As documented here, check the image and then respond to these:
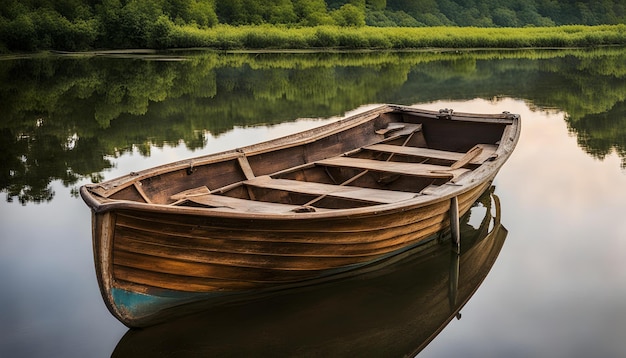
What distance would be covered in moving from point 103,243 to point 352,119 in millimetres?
4857

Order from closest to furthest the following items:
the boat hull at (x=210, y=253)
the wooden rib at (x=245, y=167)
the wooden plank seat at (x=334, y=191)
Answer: the boat hull at (x=210, y=253) → the wooden plank seat at (x=334, y=191) → the wooden rib at (x=245, y=167)

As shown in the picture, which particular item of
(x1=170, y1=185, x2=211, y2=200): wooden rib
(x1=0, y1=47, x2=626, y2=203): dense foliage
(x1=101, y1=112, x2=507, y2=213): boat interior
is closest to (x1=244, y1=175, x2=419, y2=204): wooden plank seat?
(x1=101, y1=112, x2=507, y2=213): boat interior

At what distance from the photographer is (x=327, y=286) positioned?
21.0ft

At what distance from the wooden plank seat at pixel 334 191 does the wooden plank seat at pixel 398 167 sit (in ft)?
1.87

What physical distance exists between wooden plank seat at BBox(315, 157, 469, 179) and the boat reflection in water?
88cm

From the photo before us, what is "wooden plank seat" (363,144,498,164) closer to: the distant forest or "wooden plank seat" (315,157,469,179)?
"wooden plank seat" (315,157,469,179)

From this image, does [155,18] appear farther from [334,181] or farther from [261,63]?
[334,181]

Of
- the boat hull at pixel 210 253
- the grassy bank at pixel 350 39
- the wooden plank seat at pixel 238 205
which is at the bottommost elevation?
the boat hull at pixel 210 253

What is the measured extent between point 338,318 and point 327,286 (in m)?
0.55

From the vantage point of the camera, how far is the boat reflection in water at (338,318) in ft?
17.9

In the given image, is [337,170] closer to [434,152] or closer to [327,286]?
[434,152]

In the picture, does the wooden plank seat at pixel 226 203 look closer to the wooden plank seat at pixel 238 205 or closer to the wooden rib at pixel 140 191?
the wooden plank seat at pixel 238 205

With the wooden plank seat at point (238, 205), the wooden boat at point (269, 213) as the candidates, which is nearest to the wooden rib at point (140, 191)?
the wooden boat at point (269, 213)

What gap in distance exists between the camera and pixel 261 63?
1193 inches
